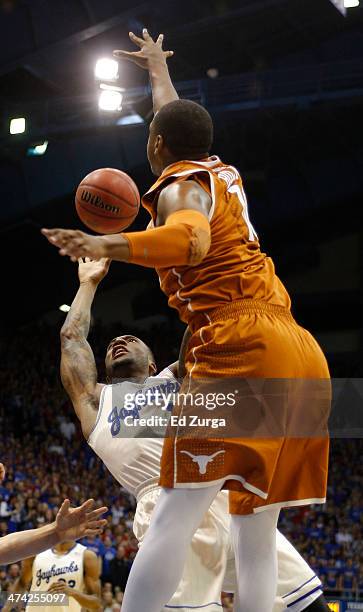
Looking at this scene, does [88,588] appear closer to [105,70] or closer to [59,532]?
[59,532]

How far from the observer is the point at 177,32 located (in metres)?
15.2

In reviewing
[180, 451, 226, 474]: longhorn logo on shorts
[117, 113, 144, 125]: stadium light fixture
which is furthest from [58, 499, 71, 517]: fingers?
[117, 113, 144, 125]: stadium light fixture

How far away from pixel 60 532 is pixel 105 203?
4.94ft

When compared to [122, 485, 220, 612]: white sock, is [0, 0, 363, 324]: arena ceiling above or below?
above

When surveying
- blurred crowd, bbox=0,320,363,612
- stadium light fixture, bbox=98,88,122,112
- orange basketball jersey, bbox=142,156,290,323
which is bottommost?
blurred crowd, bbox=0,320,363,612

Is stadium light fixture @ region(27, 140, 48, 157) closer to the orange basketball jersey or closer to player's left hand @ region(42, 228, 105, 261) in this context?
the orange basketball jersey

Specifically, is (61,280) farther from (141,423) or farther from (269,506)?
(269,506)

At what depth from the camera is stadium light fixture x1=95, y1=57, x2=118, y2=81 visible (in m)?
13.9

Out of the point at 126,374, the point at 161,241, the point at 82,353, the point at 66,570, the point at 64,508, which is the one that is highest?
the point at 161,241

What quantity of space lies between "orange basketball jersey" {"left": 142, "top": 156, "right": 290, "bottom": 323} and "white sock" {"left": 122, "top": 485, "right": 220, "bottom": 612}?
688 mm

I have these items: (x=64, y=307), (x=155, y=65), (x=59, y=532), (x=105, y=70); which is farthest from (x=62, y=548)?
(x=64, y=307)

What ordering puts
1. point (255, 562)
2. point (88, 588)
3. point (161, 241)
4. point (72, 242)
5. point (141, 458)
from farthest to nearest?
1. point (88, 588)
2. point (141, 458)
3. point (255, 562)
4. point (161, 241)
5. point (72, 242)

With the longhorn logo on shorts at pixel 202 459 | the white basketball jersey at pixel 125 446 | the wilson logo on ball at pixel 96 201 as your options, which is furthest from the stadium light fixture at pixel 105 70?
the longhorn logo on shorts at pixel 202 459

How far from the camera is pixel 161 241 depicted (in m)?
2.72
